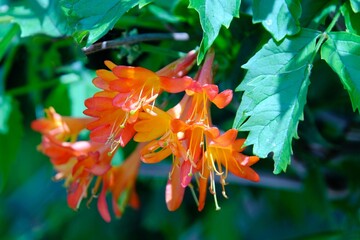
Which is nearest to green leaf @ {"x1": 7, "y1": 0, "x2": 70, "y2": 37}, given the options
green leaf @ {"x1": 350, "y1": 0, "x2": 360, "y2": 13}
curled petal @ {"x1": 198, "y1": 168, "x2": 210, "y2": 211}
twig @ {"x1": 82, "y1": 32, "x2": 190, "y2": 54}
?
twig @ {"x1": 82, "y1": 32, "x2": 190, "y2": 54}

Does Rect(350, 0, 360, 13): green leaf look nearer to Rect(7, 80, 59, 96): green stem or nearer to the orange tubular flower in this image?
the orange tubular flower

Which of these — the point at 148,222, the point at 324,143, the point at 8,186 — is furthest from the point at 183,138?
the point at 8,186

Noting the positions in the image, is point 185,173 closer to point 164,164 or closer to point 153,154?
point 153,154

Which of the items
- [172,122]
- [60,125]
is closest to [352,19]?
[172,122]

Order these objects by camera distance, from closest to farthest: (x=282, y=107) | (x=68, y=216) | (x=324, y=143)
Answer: (x=282, y=107) → (x=324, y=143) → (x=68, y=216)

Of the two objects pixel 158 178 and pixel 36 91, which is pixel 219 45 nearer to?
pixel 36 91

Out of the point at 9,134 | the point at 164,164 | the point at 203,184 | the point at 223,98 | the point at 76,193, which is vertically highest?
the point at 223,98

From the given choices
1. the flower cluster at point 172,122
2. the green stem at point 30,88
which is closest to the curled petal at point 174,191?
the flower cluster at point 172,122
